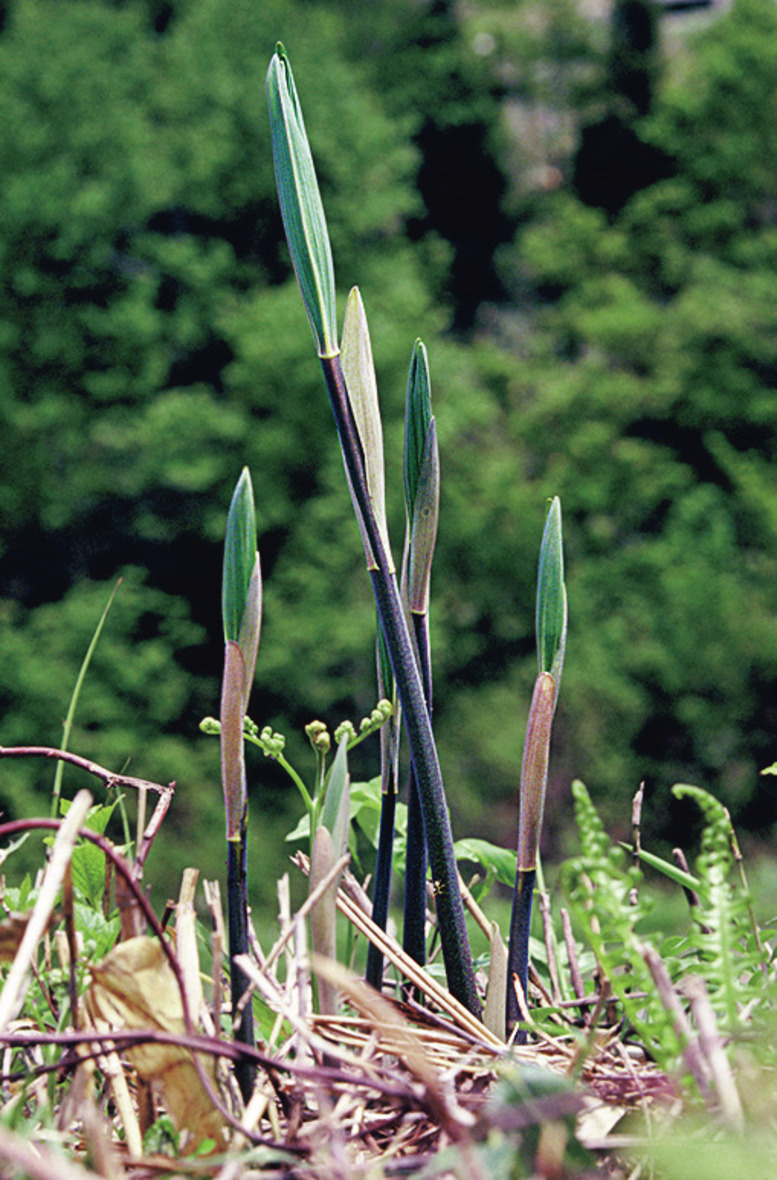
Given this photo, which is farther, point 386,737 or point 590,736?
point 590,736

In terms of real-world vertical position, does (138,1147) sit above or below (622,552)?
above

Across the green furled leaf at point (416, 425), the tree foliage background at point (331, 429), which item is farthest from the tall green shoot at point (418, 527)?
the tree foliage background at point (331, 429)

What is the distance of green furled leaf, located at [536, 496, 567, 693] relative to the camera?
0.33 m

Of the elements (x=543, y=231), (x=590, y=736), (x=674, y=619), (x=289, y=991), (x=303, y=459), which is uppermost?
(x=543, y=231)

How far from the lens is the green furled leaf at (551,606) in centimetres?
33

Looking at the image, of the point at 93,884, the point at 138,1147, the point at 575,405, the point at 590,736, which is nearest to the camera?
the point at 138,1147

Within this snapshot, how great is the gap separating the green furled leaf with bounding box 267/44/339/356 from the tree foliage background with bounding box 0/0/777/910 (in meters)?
4.93

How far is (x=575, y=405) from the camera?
6.45 m

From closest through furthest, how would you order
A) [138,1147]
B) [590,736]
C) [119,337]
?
[138,1147] → [590,736] → [119,337]

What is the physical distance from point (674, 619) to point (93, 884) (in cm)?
566

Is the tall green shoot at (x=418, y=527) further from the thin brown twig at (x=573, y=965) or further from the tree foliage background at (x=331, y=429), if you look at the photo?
the tree foliage background at (x=331, y=429)

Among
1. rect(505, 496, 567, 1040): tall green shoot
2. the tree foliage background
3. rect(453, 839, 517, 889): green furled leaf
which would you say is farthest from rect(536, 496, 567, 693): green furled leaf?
the tree foliage background

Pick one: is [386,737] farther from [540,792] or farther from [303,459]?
[303,459]

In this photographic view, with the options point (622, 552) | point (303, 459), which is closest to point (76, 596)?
point (303, 459)
